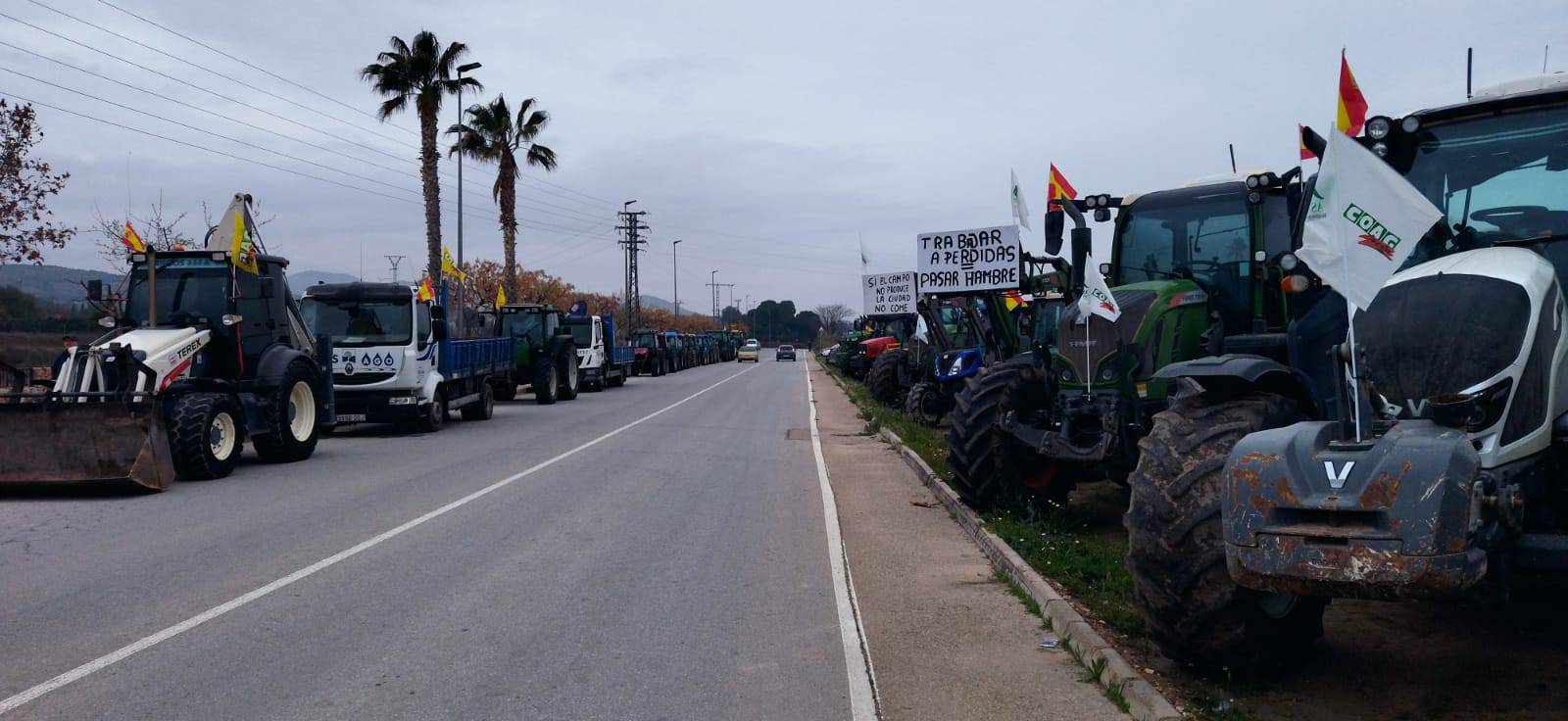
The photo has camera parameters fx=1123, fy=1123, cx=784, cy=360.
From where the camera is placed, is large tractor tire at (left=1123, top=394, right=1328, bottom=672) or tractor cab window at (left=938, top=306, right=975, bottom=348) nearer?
large tractor tire at (left=1123, top=394, right=1328, bottom=672)

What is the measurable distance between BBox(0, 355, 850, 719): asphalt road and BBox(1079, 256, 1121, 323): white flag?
292 centimetres

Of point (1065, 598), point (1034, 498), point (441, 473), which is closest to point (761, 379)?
point (441, 473)

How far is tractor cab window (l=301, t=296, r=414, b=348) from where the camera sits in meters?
20.8

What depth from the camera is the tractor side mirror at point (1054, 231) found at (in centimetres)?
943

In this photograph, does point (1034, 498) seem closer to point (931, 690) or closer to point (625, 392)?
point (931, 690)

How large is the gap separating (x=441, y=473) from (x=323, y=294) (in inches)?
320

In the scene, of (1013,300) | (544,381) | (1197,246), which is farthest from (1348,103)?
(544,381)

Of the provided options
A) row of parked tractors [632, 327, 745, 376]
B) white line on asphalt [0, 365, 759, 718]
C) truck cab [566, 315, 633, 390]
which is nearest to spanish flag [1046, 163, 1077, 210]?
white line on asphalt [0, 365, 759, 718]

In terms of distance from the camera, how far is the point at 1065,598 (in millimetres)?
7273

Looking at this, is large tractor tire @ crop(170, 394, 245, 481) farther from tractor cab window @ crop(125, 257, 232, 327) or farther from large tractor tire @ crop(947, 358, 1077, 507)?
large tractor tire @ crop(947, 358, 1077, 507)

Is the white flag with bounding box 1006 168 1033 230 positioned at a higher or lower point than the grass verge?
higher

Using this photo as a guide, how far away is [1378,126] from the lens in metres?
5.30

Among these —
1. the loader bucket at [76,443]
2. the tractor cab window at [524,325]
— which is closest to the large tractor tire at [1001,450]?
the loader bucket at [76,443]

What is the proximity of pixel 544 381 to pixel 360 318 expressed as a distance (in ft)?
33.4
